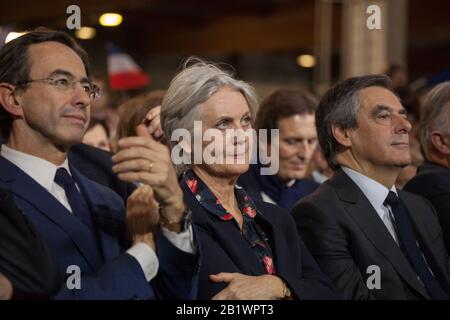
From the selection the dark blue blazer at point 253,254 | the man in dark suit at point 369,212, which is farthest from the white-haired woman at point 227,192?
the man in dark suit at point 369,212

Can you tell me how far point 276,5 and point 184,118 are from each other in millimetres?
8794

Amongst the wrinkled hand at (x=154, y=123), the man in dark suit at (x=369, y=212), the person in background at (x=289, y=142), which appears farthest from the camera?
the person in background at (x=289, y=142)

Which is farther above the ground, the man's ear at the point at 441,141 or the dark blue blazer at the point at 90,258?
the man's ear at the point at 441,141

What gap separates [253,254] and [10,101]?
0.89m

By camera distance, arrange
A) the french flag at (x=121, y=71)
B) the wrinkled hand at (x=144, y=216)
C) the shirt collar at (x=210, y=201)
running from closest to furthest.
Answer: the wrinkled hand at (x=144, y=216) < the shirt collar at (x=210, y=201) < the french flag at (x=121, y=71)

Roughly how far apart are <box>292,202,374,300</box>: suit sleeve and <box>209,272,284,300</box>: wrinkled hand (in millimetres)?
323

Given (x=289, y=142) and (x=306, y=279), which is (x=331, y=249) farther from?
(x=289, y=142)

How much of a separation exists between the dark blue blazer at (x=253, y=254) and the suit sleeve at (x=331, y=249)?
72 millimetres

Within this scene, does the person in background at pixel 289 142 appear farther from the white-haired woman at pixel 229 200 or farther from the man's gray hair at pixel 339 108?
the white-haired woman at pixel 229 200

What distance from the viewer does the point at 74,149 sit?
9.31 feet

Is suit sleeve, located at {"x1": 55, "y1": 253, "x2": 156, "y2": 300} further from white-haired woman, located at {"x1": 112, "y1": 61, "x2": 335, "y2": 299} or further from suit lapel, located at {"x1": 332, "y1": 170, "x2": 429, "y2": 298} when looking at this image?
suit lapel, located at {"x1": 332, "y1": 170, "x2": 429, "y2": 298}

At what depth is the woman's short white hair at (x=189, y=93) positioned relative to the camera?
7.84 feet

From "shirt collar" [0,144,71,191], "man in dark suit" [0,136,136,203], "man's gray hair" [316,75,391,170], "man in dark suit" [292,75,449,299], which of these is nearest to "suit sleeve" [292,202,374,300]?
"man in dark suit" [292,75,449,299]
